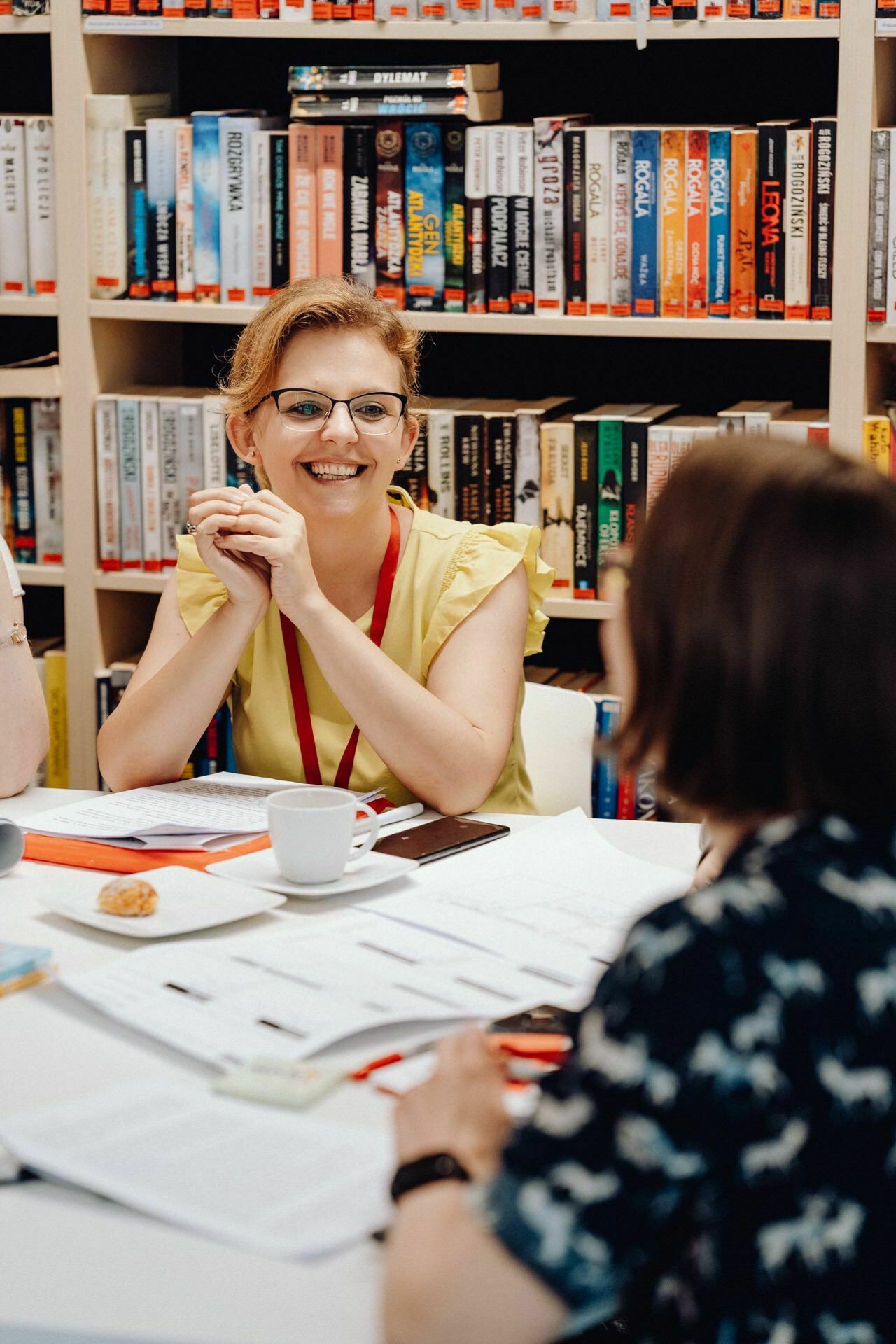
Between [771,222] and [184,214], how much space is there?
93cm

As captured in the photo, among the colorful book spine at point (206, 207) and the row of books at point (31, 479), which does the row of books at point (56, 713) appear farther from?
the colorful book spine at point (206, 207)

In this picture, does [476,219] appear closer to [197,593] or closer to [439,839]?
[197,593]

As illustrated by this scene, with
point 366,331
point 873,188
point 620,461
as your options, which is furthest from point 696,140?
point 366,331

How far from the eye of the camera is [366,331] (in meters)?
1.86

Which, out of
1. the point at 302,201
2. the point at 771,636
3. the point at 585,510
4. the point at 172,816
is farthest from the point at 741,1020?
the point at 302,201

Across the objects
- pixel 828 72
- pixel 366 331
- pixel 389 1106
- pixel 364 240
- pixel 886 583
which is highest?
pixel 828 72

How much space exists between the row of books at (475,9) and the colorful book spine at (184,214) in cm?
19

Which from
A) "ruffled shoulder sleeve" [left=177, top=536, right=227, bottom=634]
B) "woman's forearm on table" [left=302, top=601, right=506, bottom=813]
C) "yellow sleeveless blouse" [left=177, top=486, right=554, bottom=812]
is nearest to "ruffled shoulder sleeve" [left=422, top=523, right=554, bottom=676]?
"yellow sleeveless blouse" [left=177, top=486, right=554, bottom=812]

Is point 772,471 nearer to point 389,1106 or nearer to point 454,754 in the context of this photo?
point 389,1106

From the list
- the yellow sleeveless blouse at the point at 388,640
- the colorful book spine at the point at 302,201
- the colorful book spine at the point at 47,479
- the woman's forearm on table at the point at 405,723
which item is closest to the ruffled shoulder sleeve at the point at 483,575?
the yellow sleeveless blouse at the point at 388,640

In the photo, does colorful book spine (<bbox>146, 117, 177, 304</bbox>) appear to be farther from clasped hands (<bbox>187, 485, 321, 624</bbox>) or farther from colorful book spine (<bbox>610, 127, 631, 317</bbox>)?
clasped hands (<bbox>187, 485, 321, 624</bbox>)

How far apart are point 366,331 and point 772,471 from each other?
120cm

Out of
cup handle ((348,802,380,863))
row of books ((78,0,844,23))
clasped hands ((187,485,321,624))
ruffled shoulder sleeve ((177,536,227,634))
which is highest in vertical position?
row of books ((78,0,844,23))

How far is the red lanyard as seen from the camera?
180 centimetres
